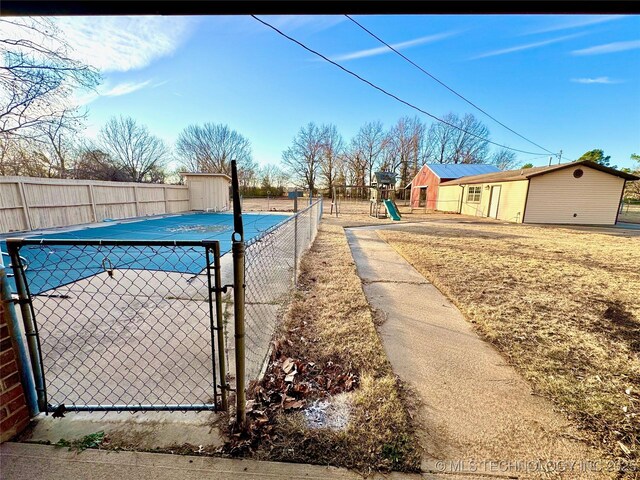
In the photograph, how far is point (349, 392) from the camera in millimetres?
1933

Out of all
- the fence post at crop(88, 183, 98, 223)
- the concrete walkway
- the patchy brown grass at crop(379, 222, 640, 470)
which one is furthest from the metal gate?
the fence post at crop(88, 183, 98, 223)

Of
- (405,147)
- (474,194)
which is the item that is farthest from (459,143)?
(474,194)

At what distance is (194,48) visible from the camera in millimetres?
3391

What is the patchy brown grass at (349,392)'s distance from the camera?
140cm

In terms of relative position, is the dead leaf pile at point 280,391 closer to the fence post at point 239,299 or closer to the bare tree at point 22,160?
the fence post at point 239,299

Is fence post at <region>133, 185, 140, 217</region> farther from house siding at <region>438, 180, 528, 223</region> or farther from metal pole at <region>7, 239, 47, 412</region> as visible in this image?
house siding at <region>438, 180, 528, 223</region>

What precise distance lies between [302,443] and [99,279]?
4729mm

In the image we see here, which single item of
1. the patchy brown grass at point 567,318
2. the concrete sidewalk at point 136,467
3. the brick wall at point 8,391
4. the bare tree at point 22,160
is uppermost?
the bare tree at point 22,160

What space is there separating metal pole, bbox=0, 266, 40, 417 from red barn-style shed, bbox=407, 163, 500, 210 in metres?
26.6

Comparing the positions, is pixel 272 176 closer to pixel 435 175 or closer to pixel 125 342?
pixel 435 175

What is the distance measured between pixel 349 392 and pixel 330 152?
43131 millimetres

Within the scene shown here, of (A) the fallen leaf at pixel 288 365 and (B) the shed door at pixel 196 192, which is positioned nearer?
(A) the fallen leaf at pixel 288 365

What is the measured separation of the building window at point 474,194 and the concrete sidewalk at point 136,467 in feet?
69.6

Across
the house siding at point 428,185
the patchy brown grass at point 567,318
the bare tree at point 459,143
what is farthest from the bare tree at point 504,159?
the patchy brown grass at point 567,318
